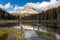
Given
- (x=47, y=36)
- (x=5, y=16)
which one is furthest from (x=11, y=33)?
(x=47, y=36)

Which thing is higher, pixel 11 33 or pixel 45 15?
pixel 45 15

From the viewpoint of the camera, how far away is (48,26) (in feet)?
7.79

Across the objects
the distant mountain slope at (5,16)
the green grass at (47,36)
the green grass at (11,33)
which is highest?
the distant mountain slope at (5,16)

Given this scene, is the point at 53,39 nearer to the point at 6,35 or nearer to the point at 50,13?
the point at 50,13

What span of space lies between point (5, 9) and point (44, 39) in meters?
0.71

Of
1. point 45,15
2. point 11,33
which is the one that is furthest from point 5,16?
point 45,15

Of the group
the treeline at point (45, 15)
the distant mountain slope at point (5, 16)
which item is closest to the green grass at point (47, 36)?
the treeline at point (45, 15)

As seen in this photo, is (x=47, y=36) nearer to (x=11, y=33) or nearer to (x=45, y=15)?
(x=45, y=15)

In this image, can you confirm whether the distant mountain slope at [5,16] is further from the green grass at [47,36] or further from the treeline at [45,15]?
the green grass at [47,36]

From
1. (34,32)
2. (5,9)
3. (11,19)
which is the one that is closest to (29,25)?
(34,32)

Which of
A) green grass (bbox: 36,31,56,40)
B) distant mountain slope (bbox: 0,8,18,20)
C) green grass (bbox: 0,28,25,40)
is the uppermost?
distant mountain slope (bbox: 0,8,18,20)

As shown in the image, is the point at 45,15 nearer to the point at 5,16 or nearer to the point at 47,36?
the point at 47,36

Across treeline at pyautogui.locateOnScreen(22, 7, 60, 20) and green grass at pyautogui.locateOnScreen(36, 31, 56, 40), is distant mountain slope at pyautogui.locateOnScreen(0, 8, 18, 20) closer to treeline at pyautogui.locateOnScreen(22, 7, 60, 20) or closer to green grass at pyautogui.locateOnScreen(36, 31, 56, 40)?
treeline at pyautogui.locateOnScreen(22, 7, 60, 20)

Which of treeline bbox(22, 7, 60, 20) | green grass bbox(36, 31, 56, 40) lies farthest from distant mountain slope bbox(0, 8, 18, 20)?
green grass bbox(36, 31, 56, 40)
